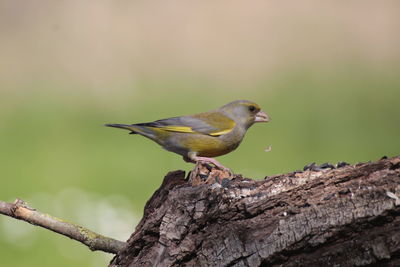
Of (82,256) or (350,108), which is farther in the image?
(350,108)

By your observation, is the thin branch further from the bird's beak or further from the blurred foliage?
the blurred foliage

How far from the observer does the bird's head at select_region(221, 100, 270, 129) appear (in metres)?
4.07

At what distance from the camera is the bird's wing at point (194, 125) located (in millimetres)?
3836

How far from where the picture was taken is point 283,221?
234 centimetres

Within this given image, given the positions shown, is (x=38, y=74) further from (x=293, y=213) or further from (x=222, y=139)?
(x=293, y=213)

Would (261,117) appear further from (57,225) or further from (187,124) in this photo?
(57,225)

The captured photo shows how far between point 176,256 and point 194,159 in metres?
1.34

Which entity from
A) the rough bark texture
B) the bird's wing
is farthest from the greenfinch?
the rough bark texture

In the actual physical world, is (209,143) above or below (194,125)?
below

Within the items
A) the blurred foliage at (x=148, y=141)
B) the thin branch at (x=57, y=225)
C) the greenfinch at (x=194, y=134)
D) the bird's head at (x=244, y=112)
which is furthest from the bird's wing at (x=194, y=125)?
the blurred foliage at (x=148, y=141)

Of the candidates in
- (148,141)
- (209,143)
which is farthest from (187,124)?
(148,141)

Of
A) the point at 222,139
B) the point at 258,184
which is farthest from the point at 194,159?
the point at 258,184

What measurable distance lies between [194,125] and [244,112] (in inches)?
16.0

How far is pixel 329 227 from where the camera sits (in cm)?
227
